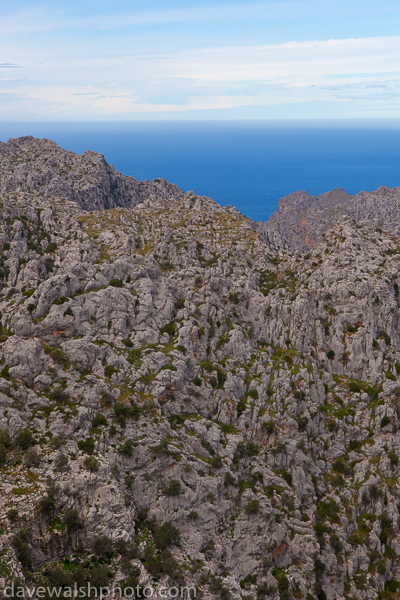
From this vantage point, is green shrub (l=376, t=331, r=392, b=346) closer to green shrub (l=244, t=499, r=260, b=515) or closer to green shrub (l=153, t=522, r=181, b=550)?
green shrub (l=244, t=499, r=260, b=515)

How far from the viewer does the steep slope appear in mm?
162000

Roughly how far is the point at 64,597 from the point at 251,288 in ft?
239

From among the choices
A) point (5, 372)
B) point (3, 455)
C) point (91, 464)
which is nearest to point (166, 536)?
point (91, 464)

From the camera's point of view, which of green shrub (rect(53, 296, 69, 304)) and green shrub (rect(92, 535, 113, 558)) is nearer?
green shrub (rect(92, 535, 113, 558))

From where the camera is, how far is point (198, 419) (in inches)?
2660

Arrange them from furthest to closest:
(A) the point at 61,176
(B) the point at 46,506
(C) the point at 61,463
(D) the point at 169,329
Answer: (A) the point at 61,176
(D) the point at 169,329
(C) the point at 61,463
(B) the point at 46,506

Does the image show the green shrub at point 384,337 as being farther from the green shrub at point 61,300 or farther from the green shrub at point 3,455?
the green shrub at point 3,455

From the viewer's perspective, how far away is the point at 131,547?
44.1 meters

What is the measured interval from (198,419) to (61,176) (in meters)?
137

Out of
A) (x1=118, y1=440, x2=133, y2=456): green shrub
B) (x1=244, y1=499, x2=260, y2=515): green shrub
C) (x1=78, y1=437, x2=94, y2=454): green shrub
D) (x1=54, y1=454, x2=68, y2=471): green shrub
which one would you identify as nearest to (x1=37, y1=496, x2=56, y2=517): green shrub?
(x1=54, y1=454, x2=68, y2=471): green shrub

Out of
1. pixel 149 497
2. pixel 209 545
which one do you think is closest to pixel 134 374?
pixel 149 497

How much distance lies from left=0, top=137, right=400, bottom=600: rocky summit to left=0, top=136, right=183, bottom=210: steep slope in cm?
5501

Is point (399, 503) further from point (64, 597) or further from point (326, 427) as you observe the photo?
point (64, 597)

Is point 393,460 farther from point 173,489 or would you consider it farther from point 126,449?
point 126,449
